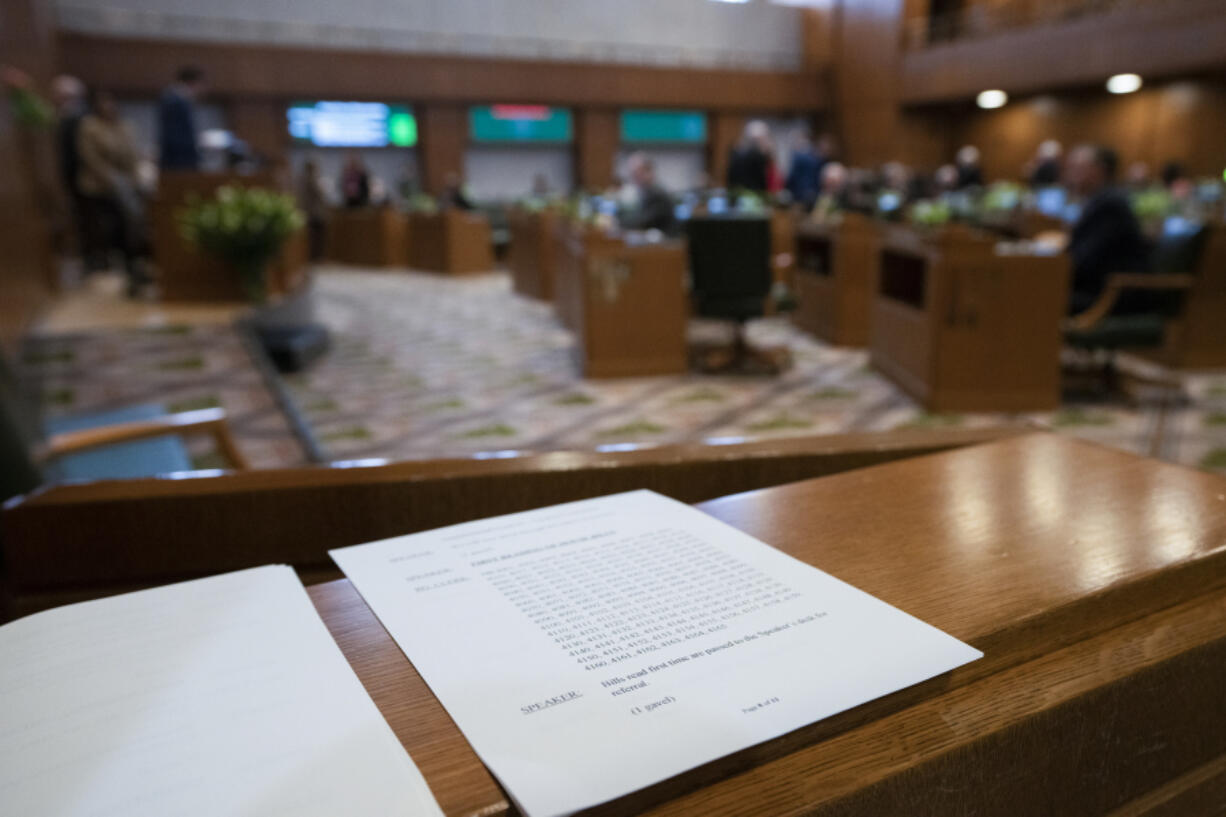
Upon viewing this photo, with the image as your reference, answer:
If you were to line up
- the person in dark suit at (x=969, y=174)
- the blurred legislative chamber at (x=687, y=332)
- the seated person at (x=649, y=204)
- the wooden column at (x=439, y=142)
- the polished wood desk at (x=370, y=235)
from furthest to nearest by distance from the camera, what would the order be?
the wooden column at (x=439, y=142) → the polished wood desk at (x=370, y=235) → the person in dark suit at (x=969, y=174) → the seated person at (x=649, y=204) → the blurred legislative chamber at (x=687, y=332)

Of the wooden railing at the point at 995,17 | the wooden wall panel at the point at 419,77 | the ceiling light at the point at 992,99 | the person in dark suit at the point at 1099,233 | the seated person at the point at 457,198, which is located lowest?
the person in dark suit at the point at 1099,233

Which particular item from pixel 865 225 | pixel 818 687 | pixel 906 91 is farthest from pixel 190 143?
pixel 906 91

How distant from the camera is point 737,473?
A: 1.00 m

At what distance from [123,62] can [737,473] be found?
1415 centimetres

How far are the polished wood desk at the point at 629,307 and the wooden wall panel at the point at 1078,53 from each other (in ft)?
26.4

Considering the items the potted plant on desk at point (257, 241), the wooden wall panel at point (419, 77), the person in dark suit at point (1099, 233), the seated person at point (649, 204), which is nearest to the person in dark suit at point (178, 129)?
the potted plant on desk at point (257, 241)

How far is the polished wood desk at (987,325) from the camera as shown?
15.0 feet

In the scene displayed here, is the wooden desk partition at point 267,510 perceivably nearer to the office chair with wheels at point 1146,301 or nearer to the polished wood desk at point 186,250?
the office chair with wheels at point 1146,301

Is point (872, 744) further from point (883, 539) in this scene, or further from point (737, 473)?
point (737, 473)

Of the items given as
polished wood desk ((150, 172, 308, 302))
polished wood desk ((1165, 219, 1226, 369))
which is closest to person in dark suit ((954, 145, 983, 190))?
polished wood desk ((1165, 219, 1226, 369))

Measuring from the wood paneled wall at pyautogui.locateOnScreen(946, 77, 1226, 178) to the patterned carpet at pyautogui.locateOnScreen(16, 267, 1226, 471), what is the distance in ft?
29.4

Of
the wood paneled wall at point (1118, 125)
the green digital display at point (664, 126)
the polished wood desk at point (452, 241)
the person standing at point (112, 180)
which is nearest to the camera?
the person standing at point (112, 180)

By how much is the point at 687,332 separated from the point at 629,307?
1.04 meters

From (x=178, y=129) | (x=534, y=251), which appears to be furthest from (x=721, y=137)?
(x=178, y=129)
